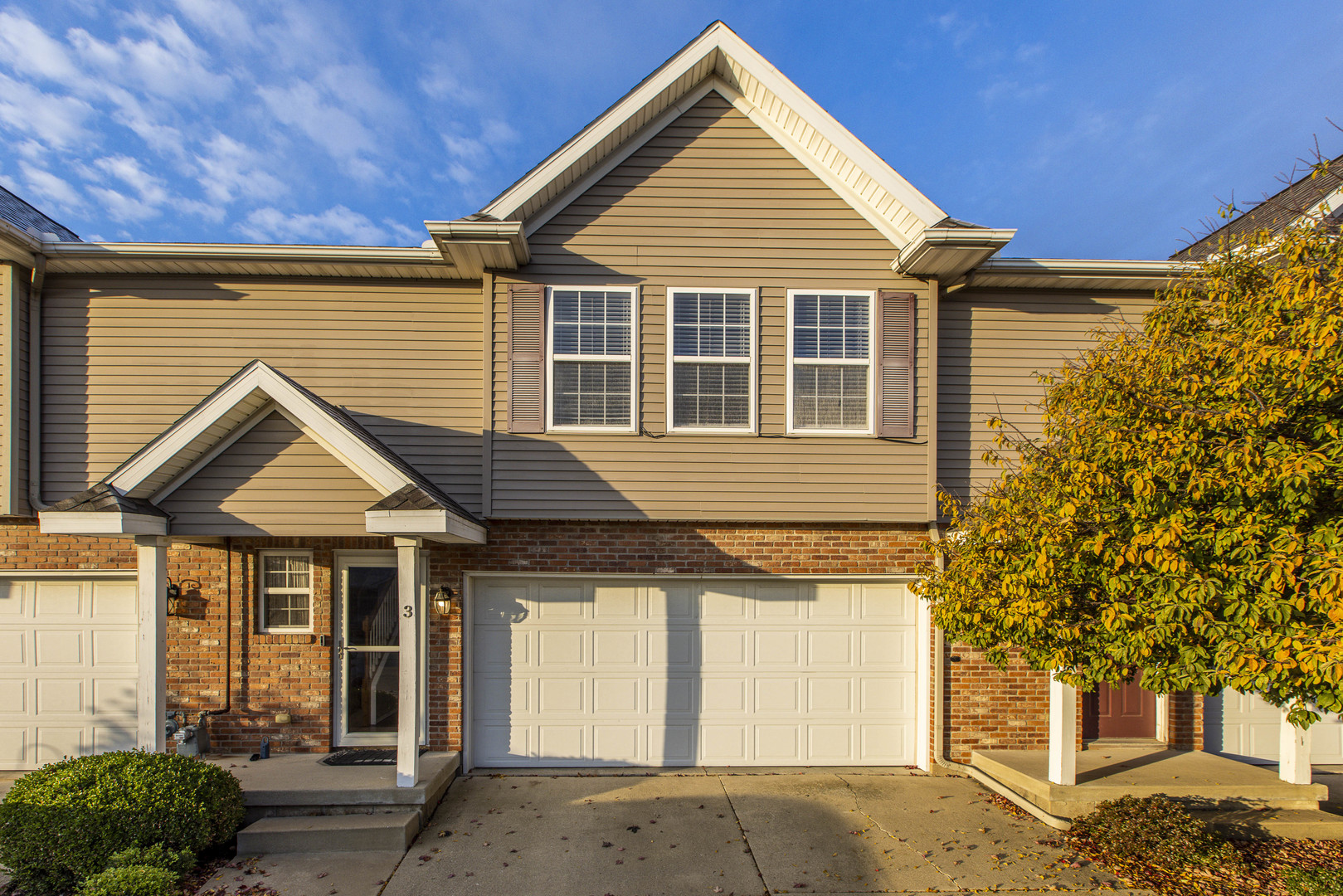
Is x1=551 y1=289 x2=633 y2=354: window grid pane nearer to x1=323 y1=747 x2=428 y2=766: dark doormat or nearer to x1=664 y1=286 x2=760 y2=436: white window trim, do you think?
x1=664 y1=286 x2=760 y2=436: white window trim

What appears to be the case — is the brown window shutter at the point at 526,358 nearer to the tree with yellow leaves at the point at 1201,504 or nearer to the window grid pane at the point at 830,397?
the window grid pane at the point at 830,397

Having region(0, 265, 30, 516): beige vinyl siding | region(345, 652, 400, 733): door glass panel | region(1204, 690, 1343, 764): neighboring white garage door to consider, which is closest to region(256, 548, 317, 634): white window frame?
region(345, 652, 400, 733): door glass panel

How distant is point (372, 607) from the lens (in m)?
7.31

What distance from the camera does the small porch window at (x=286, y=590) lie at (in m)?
7.23

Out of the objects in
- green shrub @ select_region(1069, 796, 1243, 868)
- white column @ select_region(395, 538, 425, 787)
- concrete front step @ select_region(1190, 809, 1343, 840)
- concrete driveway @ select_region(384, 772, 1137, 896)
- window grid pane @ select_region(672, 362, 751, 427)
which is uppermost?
window grid pane @ select_region(672, 362, 751, 427)

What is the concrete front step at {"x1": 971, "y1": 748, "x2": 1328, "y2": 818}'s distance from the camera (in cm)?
613

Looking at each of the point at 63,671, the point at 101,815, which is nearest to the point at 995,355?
the point at 101,815

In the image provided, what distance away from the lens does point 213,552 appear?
7.16 m

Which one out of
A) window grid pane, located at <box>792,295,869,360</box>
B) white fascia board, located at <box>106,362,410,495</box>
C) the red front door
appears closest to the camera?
white fascia board, located at <box>106,362,410,495</box>

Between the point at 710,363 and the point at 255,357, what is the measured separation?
197 inches

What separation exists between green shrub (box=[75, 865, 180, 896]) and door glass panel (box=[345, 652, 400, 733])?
2.51 metres

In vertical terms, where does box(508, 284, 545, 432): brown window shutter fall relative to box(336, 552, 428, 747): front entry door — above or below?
above

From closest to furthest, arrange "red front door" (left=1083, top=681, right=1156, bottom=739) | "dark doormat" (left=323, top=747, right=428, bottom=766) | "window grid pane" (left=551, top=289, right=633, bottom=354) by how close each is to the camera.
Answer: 1. "dark doormat" (left=323, top=747, right=428, bottom=766)
2. "window grid pane" (left=551, top=289, right=633, bottom=354)
3. "red front door" (left=1083, top=681, right=1156, bottom=739)

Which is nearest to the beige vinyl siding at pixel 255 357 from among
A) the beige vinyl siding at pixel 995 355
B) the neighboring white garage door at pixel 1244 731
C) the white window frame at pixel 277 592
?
the white window frame at pixel 277 592
